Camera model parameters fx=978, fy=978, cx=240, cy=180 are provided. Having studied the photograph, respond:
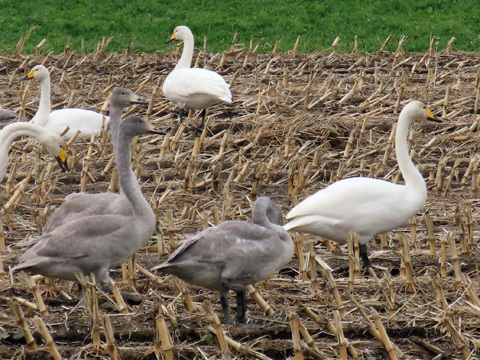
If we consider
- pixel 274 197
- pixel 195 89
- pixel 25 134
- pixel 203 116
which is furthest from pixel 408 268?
pixel 203 116

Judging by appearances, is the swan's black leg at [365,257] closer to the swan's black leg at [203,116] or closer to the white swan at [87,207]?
the white swan at [87,207]

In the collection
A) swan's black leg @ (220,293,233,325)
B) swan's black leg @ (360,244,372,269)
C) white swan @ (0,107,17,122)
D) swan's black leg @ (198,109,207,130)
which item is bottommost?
white swan @ (0,107,17,122)

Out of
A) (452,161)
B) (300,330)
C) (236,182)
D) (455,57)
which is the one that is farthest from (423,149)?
(455,57)

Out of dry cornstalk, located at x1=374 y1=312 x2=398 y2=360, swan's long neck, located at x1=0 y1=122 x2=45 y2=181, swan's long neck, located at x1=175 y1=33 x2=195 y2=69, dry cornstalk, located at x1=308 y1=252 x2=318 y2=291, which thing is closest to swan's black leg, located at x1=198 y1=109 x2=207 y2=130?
swan's long neck, located at x1=175 y1=33 x2=195 y2=69

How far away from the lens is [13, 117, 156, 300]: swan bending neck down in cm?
569

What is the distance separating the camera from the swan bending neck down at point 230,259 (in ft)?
18.0

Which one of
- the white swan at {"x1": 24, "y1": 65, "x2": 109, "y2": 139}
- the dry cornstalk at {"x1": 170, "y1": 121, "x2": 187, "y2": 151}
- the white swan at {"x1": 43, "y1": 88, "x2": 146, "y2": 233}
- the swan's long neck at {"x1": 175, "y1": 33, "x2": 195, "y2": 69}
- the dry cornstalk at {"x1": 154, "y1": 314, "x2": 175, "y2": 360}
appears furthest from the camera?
the swan's long neck at {"x1": 175, "y1": 33, "x2": 195, "y2": 69}

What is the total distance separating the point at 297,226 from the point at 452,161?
3.02 m

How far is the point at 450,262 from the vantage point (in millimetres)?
6613

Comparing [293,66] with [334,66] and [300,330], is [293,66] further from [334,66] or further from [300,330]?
[300,330]

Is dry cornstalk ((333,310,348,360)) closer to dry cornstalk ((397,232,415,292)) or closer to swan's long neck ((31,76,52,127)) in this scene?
dry cornstalk ((397,232,415,292))

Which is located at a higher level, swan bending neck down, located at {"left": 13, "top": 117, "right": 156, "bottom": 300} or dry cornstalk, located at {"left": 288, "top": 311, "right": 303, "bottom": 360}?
dry cornstalk, located at {"left": 288, "top": 311, "right": 303, "bottom": 360}

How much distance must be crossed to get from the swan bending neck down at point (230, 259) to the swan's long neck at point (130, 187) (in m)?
0.53

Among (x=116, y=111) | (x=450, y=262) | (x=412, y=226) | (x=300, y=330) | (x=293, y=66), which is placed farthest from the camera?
(x=293, y=66)
